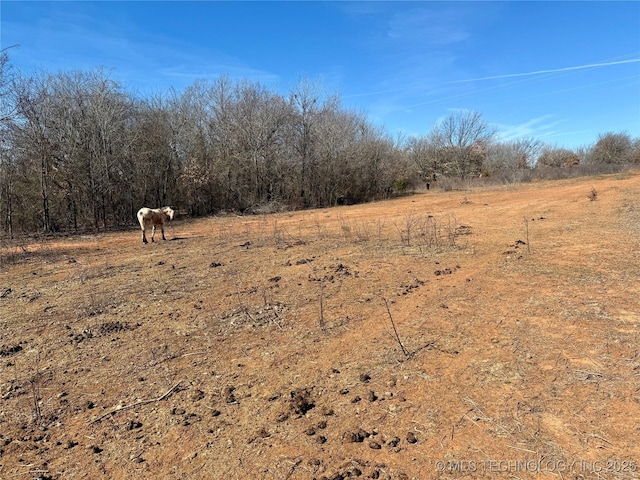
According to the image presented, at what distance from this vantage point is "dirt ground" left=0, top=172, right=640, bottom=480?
2.29 meters

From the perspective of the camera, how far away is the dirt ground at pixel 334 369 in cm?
229

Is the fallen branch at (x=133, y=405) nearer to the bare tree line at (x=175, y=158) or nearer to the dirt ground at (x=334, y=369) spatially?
the dirt ground at (x=334, y=369)

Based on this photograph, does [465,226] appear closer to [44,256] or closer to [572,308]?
[572,308]

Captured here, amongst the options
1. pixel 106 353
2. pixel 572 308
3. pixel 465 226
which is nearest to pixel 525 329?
pixel 572 308

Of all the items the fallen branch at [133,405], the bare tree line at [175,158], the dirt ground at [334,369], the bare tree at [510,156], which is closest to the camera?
the dirt ground at [334,369]

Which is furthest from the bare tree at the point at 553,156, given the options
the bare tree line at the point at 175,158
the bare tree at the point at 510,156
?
the bare tree line at the point at 175,158

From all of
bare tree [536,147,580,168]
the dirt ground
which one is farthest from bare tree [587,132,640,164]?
the dirt ground

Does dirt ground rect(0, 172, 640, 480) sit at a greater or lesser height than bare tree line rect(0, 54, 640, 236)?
lesser

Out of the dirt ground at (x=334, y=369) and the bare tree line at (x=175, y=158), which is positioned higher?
the bare tree line at (x=175, y=158)

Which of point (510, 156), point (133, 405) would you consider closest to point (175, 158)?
point (133, 405)

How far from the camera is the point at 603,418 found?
2.44 meters

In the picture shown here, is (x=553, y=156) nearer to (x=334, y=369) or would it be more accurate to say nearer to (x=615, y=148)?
(x=615, y=148)

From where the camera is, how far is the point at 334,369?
325 centimetres

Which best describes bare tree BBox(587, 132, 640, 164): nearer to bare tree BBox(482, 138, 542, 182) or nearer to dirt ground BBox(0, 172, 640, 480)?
bare tree BBox(482, 138, 542, 182)
